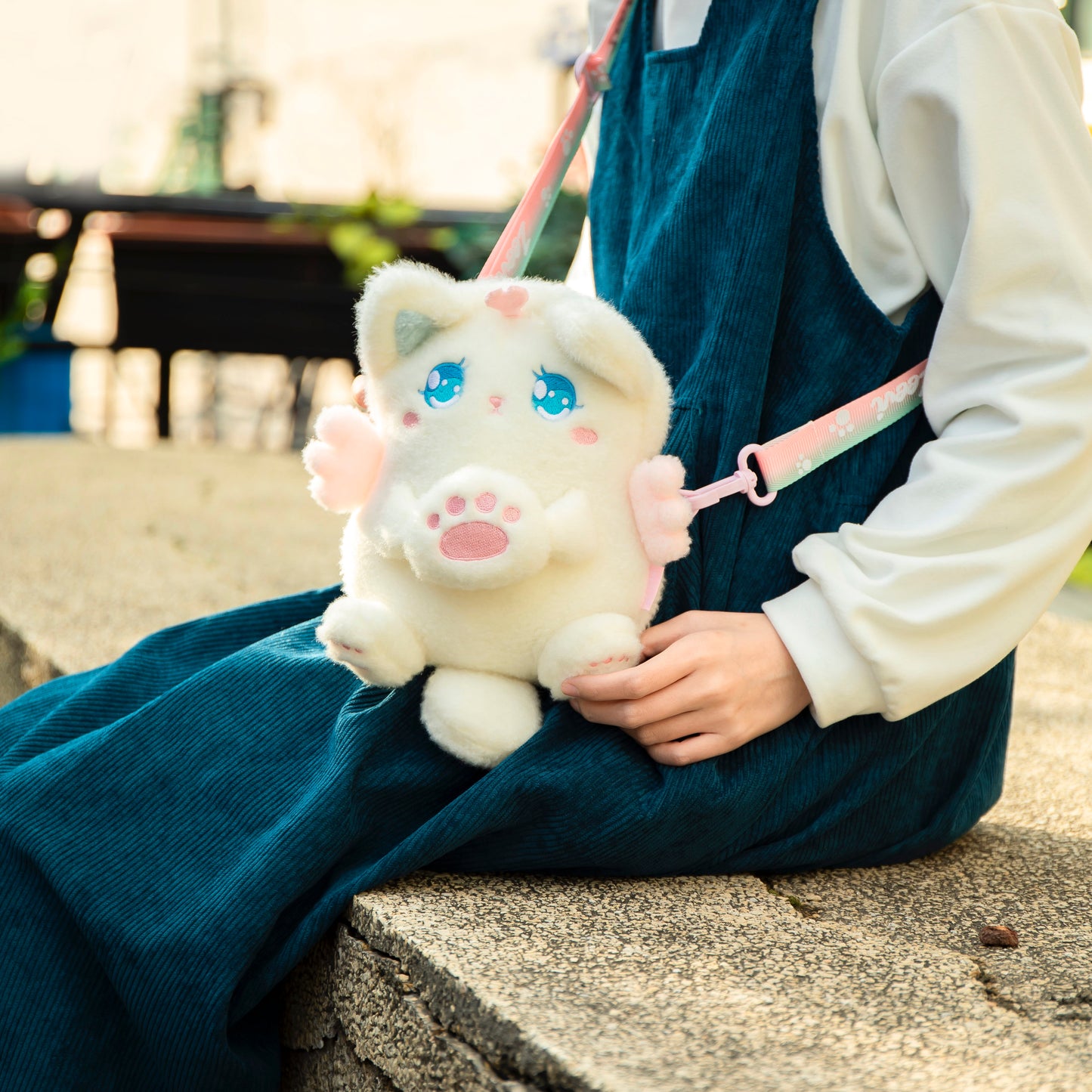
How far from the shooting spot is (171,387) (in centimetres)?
506

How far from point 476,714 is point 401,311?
0.95ft

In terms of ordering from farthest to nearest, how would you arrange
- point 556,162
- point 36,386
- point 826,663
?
point 36,386 → point 556,162 → point 826,663

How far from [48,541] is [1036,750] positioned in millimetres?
1758

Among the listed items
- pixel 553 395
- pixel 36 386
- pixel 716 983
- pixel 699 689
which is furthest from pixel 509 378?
pixel 36 386

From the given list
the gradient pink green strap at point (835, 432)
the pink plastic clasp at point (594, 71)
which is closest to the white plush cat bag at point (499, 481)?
the gradient pink green strap at point (835, 432)

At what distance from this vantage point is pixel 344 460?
89cm

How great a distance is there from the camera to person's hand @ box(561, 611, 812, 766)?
885 millimetres

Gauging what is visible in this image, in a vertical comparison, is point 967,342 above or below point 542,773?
above

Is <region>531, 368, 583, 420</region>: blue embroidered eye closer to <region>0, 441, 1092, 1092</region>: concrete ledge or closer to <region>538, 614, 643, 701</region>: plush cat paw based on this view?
<region>538, 614, 643, 701</region>: plush cat paw

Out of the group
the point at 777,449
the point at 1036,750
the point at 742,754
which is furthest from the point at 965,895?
the point at 1036,750

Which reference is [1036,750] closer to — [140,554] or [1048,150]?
[1048,150]

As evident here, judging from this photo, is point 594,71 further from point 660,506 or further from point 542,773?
point 542,773

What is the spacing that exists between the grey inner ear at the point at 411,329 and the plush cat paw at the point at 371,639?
0.60 feet

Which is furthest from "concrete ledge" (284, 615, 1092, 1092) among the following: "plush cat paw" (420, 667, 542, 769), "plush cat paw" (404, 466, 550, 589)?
"plush cat paw" (404, 466, 550, 589)
